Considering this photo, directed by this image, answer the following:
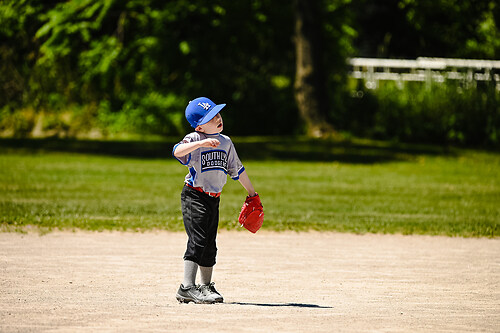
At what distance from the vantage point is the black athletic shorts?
7027mm

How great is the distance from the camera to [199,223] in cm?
702

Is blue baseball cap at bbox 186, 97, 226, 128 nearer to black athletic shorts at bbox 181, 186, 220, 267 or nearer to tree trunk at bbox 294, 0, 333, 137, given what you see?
black athletic shorts at bbox 181, 186, 220, 267

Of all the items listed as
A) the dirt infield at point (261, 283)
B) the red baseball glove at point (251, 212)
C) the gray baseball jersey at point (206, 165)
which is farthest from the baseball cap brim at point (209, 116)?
the dirt infield at point (261, 283)

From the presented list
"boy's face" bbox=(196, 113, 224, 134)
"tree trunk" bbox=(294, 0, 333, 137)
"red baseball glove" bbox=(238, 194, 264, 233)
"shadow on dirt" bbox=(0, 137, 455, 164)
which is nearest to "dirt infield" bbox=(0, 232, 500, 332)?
"red baseball glove" bbox=(238, 194, 264, 233)

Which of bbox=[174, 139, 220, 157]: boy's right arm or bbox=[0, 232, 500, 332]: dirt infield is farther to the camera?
bbox=[174, 139, 220, 157]: boy's right arm

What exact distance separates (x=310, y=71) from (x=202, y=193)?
21038 millimetres

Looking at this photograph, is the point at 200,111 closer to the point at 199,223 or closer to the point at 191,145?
the point at 191,145

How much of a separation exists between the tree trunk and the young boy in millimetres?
20591

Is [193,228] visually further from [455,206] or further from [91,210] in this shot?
[455,206]

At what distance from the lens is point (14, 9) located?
89.2 ft

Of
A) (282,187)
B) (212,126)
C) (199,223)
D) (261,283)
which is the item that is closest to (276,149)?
(282,187)

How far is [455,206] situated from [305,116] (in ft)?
44.4

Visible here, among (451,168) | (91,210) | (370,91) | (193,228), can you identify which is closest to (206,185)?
(193,228)

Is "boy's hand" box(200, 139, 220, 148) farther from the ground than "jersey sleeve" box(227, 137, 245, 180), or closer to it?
farther from the ground
